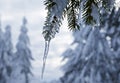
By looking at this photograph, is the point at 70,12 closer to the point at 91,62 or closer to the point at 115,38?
the point at 115,38

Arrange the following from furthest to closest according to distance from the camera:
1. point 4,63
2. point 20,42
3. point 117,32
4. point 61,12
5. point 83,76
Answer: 1. point 20,42
2. point 4,63
3. point 83,76
4. point 117,32
5. point 61,12

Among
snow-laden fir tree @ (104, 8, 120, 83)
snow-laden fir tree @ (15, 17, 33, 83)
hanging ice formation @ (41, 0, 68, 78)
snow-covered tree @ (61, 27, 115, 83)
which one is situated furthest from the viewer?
snow-laden fir tree @ (15, 17, 33, 83)

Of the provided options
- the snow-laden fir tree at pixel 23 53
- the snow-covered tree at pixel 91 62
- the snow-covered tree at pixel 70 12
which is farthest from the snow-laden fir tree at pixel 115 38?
the snow-laden fir tree at pixel 23 53

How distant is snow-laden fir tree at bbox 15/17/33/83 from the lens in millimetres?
38625

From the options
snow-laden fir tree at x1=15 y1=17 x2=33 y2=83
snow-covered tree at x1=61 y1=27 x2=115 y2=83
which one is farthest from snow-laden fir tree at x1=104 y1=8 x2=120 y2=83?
snow-laden fir tree at x1=15 y1=17 x2=33 y2=83

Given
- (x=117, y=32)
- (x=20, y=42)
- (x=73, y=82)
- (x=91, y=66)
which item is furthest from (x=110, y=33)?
(x=20, y=42)

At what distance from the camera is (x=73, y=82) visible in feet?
58.7

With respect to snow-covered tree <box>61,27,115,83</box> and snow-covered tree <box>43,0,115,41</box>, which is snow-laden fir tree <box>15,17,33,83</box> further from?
snow-covered tree <box>43,0,115,41</box>

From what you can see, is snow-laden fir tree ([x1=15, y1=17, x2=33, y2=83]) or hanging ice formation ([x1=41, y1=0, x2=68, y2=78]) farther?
snow-laden fir tree ([x1=15, y1=17, x2=33, y2=83])

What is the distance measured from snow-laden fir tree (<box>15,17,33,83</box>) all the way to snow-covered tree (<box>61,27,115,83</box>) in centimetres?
2036

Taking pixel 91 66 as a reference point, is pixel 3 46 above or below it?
below

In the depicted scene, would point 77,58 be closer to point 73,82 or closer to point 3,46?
point 73,82

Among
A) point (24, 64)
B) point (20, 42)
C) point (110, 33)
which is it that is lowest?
point (24, 64)

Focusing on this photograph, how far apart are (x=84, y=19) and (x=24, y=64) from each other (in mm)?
38126
